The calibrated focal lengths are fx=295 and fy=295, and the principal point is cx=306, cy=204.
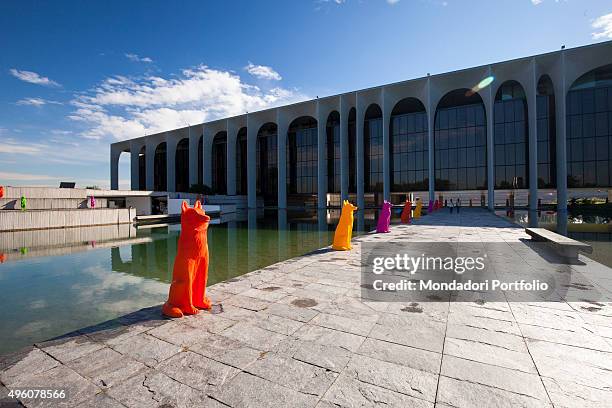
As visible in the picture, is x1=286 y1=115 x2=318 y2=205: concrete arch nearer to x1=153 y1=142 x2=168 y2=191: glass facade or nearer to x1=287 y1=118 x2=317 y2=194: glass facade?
x1=287 y1=118 x2=317 y2=194: glass facade

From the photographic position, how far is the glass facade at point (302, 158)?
4776 cm

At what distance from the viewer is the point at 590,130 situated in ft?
108

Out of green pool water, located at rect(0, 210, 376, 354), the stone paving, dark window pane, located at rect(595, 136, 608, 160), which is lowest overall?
green pool water, located at rect(0, 210, 376, 354)

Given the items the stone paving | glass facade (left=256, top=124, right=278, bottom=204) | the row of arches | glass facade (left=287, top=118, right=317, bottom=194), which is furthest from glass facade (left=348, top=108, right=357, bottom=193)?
the stone paving

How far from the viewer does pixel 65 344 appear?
3156 mm

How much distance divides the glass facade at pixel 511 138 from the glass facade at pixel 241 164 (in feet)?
126

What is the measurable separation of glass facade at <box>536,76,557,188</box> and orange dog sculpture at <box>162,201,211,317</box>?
41857 millimetres

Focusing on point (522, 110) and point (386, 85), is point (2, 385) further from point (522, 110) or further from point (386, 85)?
point (522, 110)

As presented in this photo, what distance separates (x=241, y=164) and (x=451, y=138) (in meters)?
34.2

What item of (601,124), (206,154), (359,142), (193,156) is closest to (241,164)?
(206,154)

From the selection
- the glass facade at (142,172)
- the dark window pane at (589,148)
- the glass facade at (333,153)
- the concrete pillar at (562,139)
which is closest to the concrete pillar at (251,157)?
the glass facade at (333,153)

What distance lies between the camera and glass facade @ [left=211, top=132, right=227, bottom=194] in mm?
54781

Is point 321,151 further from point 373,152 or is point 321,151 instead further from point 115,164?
point 115,164

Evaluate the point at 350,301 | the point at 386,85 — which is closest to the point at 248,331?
the point at 350,301
